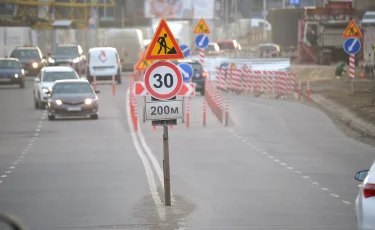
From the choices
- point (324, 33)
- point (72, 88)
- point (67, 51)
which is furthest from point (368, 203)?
point (324, 33)

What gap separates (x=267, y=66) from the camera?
67375mm

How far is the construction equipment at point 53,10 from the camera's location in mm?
110781

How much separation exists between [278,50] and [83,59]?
2579 cm

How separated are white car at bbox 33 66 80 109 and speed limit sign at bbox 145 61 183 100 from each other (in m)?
27.2

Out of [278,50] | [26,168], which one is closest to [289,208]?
[26,168]

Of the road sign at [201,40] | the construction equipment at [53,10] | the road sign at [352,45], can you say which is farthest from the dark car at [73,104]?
the construction equipment at [53,10]

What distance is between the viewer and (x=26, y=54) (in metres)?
69.0

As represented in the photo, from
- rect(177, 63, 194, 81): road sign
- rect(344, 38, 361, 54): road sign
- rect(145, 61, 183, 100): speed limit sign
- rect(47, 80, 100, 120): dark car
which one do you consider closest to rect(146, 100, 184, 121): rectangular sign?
rect(145, 61, 183, 100): speed limit sign

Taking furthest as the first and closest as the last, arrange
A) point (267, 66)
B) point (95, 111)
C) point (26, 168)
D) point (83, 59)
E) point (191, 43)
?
point (191, 43) → point (83, 59) → point (267, 66) → point (95, 111) → point (26, 168)

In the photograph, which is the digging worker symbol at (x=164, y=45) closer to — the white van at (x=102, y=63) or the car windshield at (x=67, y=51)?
the white van at (x=102, y=63)

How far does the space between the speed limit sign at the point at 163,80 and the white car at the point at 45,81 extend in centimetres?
2725

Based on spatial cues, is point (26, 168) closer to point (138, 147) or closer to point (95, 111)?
point (138, 147)

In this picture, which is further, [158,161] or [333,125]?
[333,125]

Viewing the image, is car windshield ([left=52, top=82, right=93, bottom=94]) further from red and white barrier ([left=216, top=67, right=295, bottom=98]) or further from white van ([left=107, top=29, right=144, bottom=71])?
white van ([left=107, top=29, right=144, bottom=71])
